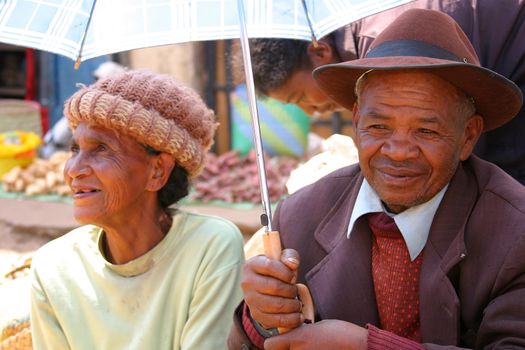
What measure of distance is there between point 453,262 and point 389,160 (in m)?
0.33

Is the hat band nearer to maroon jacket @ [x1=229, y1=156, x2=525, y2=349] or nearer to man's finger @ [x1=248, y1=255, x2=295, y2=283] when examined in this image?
maroon jacket @ [x1=229, y1=156, x2=525, y2=349]

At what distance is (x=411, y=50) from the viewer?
2.21 meters

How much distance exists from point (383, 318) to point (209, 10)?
115 cm

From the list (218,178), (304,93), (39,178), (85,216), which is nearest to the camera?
(85,216)

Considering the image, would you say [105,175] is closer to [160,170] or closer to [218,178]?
[160,170]

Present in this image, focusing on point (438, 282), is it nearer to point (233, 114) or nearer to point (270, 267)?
point (270, 267)

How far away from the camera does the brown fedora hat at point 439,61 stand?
2.12 m

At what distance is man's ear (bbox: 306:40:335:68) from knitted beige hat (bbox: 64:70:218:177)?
62 cm

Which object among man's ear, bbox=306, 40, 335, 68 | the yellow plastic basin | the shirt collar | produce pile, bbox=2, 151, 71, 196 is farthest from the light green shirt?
the yellow plastic basin

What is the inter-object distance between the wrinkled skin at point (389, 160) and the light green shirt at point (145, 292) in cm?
63

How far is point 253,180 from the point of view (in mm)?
7598

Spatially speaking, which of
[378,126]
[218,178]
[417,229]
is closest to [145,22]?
[378,126]

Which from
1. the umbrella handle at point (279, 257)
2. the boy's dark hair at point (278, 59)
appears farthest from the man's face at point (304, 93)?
the umbrella handle at point (279, 257)

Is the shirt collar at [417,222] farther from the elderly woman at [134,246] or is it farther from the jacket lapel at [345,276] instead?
the elderly woman at [134,246]
